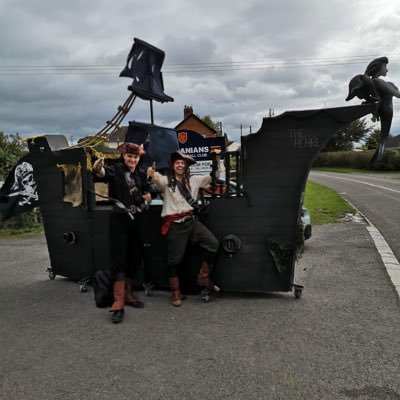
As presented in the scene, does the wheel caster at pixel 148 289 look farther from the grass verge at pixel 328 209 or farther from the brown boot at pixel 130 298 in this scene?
the grass verge at pixel 328 209

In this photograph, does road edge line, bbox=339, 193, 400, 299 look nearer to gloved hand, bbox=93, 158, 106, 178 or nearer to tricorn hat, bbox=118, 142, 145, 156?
tricorn hat, bbox=118, 142, 145, 156

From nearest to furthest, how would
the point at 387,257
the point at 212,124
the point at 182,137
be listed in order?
the point at 387,257, the point at 182,137, the point at 212,124

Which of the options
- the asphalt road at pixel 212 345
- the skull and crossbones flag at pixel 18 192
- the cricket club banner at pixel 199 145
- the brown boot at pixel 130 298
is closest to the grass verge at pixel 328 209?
the cricket club banner at pixel 199 145

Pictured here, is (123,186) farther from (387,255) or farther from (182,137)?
(387,255)

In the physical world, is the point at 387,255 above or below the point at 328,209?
above

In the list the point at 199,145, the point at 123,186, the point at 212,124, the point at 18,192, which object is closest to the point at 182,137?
the point at 199,145

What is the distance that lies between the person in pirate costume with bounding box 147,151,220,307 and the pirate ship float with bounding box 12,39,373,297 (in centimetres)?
19

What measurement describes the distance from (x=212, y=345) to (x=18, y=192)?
396cm

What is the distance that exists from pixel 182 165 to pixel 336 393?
2.60m

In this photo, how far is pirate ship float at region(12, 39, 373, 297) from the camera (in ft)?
12.9

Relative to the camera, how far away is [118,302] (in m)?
3.90

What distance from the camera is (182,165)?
13.4 feet

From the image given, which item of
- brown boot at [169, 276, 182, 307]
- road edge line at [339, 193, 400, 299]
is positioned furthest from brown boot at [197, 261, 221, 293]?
road edge line at [339, 193, 400, 299]

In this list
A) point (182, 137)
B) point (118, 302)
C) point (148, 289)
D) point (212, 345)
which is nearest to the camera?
point (212, 345)
